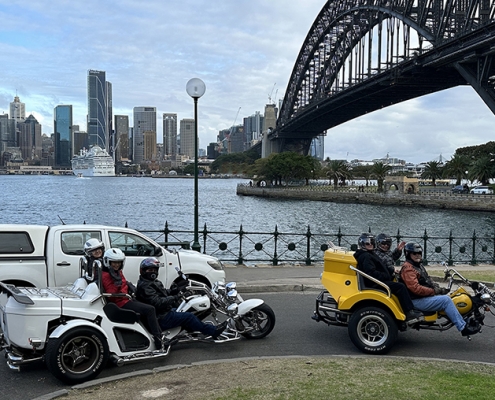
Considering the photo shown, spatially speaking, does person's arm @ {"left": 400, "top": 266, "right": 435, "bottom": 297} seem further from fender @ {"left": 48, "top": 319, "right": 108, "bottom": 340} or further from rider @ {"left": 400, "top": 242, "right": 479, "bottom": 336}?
fender @ {"left": 48, "top": 319, "right": 108, "bottom": 340}

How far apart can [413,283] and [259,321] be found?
226 cm

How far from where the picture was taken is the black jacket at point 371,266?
7723 millimetres

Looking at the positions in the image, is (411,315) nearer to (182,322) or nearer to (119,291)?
(182,322)

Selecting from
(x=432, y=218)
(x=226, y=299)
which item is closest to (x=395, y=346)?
(x=226, y=299)

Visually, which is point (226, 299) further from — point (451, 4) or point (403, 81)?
point (403, 81)

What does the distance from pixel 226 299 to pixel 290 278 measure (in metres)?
5.70

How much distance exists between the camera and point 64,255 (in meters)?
9.61

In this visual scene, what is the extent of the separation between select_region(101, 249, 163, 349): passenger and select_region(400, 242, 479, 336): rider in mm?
3463

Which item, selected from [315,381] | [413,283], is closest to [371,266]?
[413,283]

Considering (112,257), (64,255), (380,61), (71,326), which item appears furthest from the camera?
(380,61)

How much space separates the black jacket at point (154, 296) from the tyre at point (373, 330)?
8.14 feet

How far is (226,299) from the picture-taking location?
26.2 feet

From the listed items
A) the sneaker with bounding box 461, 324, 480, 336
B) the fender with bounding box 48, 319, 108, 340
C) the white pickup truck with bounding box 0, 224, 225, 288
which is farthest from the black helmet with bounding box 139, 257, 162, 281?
the sneaker with bounding box 461, 324, 480, 336

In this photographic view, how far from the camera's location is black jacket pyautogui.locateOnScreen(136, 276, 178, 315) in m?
7.32
